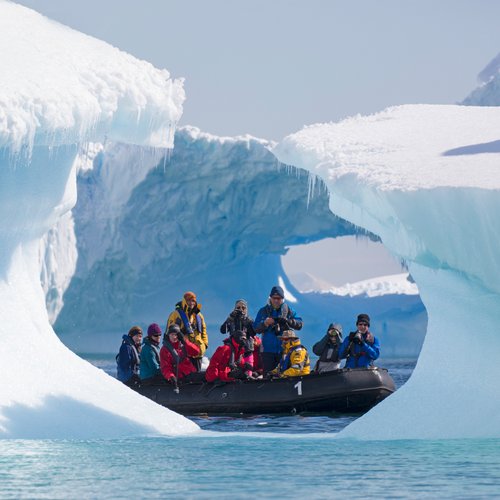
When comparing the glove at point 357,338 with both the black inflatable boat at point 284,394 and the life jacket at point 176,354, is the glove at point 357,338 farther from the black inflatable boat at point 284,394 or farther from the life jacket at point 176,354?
the life jacket at point 176,354

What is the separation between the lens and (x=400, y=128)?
11984mm

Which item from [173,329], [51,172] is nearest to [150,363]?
[173,329]

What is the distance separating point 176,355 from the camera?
13.3m

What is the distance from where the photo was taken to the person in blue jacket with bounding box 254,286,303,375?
1302 cm

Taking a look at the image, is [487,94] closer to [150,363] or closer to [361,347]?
[361,347]

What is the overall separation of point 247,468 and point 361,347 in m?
5.11

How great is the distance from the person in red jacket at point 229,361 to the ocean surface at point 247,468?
2665 millimetres

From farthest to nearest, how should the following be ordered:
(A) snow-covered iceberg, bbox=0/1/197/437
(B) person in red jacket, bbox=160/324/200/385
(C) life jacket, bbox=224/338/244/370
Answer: (C) life jacket, bbox=224/338/244/370 < (B) person in red jacket, bbox=160/324/200/385 < (A) snow-covered iceberg, bbox=0/1/197/437

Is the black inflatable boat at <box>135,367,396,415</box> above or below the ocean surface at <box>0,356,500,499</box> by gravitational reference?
above

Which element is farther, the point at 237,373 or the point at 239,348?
the point at 237,373

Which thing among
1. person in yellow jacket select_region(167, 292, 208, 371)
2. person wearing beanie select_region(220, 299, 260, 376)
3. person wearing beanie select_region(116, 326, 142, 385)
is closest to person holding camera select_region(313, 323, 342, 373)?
person wearing beanie select_region(220, 299, 260, 376)

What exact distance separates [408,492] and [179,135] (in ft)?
72.7

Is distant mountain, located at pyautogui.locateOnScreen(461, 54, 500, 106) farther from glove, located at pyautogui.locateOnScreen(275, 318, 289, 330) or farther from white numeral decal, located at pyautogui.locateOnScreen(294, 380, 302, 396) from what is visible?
glove, located at pyautogui.locateOnScreen(275, 318, 289, 330)

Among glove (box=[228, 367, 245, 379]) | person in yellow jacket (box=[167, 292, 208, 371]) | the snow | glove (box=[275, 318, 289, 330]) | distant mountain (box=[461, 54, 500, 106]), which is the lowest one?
glove (box=[228, 367, 245, 379])
